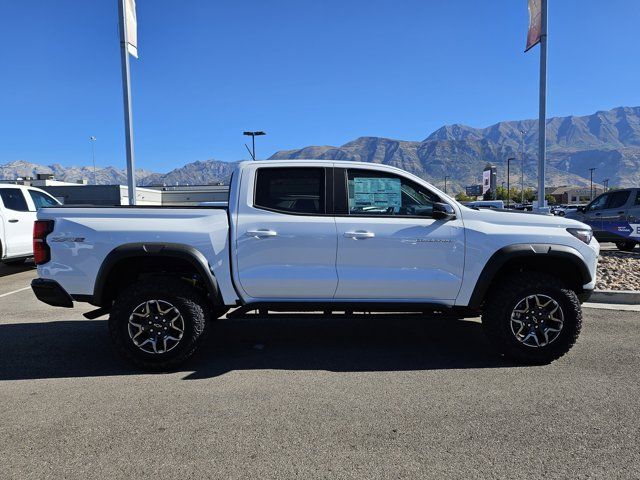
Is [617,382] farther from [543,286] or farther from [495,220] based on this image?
[495,220]

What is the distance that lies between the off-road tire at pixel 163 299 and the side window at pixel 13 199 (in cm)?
760

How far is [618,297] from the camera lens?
7.07m

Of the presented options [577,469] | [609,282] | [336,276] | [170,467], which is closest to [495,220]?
[336,276]

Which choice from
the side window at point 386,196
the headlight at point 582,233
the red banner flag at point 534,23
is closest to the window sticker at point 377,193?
the side window at point 386,196

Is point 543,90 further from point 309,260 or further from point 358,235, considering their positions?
point 309,260

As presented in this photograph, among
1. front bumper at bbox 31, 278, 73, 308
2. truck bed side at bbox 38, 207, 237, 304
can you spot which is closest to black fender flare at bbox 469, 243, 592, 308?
truck bed side at bbox 38, 207, 237, 304

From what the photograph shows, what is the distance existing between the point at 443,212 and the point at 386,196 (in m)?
0.60

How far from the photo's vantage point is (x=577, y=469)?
2.79 meters

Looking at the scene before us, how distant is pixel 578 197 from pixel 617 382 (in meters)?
138

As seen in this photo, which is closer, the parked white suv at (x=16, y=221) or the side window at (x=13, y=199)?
the parked white suv at (x=16, y=221)

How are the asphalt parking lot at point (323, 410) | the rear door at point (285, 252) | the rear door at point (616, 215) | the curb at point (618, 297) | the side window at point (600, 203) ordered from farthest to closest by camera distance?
1. the side window at point (600, 203)
2. the rear door at point (616, 215)
3. the curb at point (618, 297)
4. the rear door at point (285, 252)
5. the asphalt parking lot at point (323, 410)

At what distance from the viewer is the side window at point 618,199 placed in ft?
40.6

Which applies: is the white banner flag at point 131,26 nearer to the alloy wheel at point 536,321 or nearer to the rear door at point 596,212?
the alloy wheel at point 536,321

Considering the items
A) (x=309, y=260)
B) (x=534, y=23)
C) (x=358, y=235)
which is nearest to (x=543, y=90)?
(x=534, y=23)
